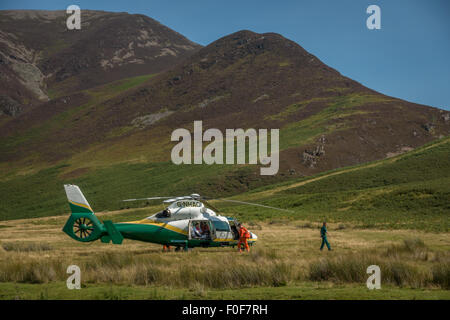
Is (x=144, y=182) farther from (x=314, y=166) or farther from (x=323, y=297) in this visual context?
(x=323, y=297)

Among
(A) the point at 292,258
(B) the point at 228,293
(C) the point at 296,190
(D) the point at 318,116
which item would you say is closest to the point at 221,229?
(A) the point at 292,258

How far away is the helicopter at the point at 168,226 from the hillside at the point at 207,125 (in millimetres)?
57662

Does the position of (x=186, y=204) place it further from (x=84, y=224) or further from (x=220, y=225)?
(x=84, y=224)

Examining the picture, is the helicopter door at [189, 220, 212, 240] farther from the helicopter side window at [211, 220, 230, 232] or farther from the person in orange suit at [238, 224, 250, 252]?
the person in orange suit at [238, 224, 250, 252]

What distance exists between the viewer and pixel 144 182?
91.6 m

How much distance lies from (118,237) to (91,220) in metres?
1.54

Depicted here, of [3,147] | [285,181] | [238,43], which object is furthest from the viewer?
[238,43]

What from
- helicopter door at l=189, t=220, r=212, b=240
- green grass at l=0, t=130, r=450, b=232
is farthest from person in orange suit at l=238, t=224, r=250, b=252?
green grass at l=0, t=130, r=450, b=232

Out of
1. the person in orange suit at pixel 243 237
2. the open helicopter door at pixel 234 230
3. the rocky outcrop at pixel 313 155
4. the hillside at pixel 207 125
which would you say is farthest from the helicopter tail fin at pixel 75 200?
the rocky outcrop at pixel 313 155

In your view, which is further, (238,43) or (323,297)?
(238,43)

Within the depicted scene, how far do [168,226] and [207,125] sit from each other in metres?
107

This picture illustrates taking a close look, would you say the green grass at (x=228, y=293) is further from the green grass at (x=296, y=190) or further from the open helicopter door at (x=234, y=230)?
the green grass at (x=296, y=190)
